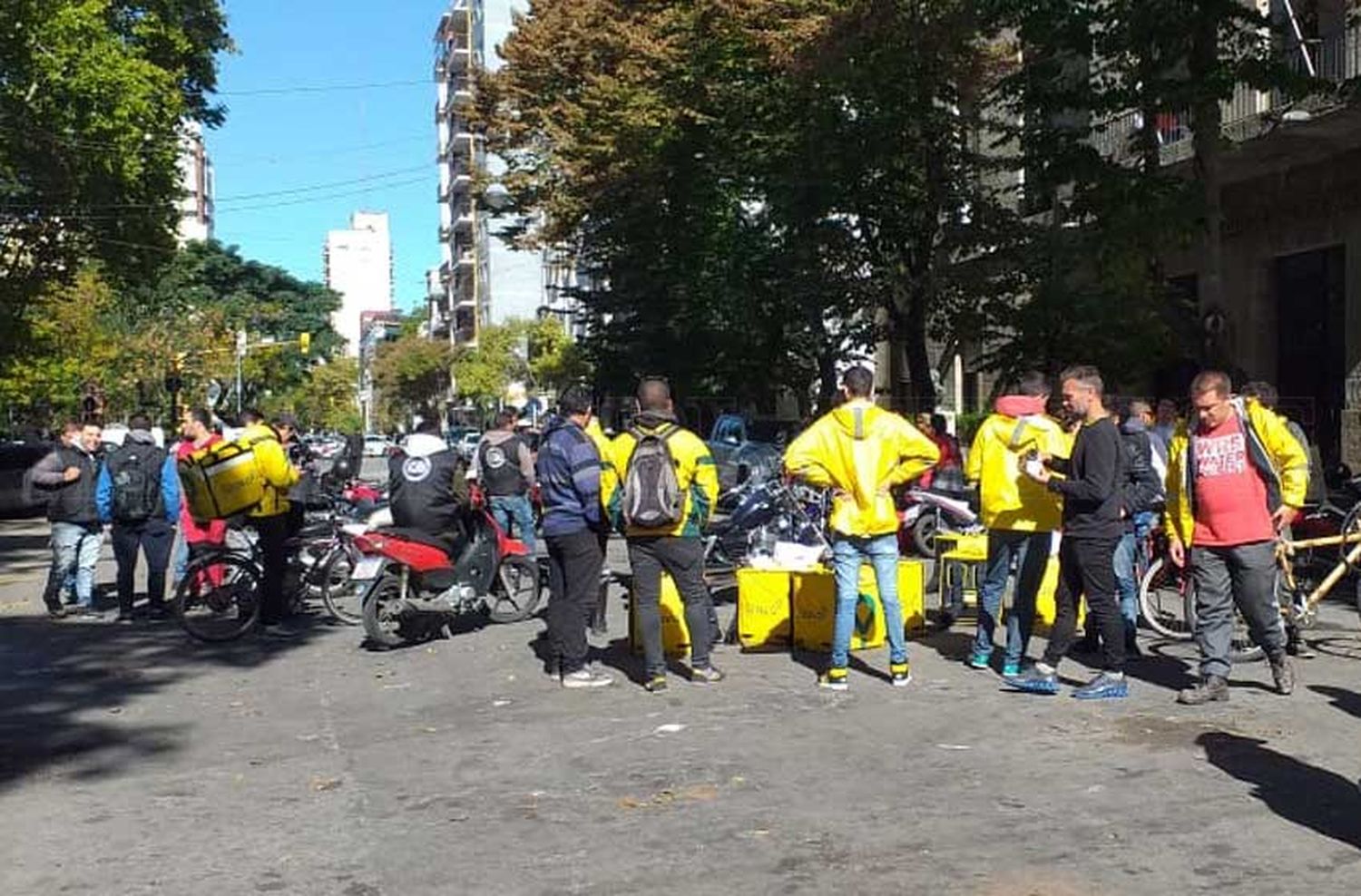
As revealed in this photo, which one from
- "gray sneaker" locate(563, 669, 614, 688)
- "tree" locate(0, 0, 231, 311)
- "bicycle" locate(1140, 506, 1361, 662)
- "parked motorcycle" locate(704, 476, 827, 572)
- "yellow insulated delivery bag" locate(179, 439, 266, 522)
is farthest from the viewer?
"tree" locate(0, 0, 231, 311)

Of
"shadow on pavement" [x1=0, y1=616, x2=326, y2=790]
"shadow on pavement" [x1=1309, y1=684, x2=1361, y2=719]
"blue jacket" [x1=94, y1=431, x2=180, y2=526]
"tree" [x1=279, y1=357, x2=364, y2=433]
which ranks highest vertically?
"tree" [x1=279, y1=357, x2=364, y2=433]

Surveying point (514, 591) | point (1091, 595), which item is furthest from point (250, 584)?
point (1091, 595)

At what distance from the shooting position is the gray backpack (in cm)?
839

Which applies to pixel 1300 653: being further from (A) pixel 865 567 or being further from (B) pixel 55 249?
(B) pixel 55 249

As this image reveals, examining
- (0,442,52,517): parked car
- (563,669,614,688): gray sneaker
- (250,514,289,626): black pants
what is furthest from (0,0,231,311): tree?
(563,669,614,688): gray sneaker

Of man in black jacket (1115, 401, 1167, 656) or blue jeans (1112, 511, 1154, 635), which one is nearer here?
man in black jacket (1115, 401, 1167, 656)

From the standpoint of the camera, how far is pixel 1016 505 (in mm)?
8461

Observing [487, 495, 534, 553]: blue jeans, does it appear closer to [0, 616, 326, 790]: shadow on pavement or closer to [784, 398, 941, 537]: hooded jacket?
[0, 616, 326, 790]: shadow on pavement

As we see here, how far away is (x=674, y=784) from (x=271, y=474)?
588 cm

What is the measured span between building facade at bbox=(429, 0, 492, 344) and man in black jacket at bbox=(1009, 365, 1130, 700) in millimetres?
86842

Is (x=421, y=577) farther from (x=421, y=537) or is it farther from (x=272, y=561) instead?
(x=272, y=561)

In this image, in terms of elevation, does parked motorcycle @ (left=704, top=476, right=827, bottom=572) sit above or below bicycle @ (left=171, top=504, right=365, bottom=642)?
above

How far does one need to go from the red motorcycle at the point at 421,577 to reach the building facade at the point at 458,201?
275 feet

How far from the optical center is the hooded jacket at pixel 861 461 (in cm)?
831
